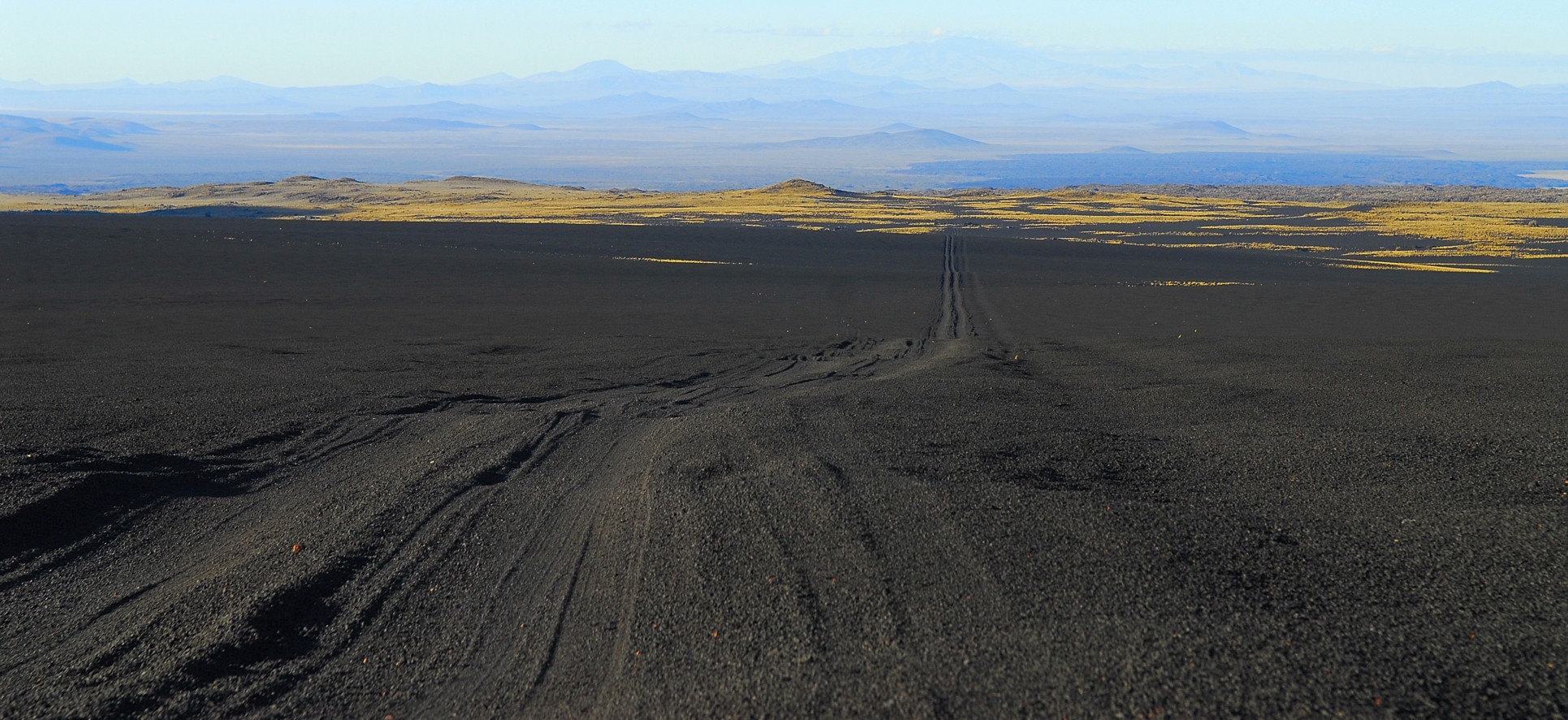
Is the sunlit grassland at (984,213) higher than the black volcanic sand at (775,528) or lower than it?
higher

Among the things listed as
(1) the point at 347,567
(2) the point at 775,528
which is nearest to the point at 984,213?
(2) the point at 775,528

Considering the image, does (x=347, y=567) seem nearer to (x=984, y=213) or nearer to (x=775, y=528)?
(x=775, y=528)

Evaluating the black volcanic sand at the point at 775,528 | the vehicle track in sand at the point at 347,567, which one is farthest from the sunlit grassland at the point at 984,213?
the vehicle track in sand at the point at 347,567

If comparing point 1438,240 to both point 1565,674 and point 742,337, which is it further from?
point 1565,674

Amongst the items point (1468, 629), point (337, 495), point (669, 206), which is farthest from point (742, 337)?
point (669, 206)

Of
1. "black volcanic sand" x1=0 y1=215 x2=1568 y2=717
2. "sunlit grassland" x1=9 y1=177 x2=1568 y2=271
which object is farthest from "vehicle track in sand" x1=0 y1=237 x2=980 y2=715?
"sunlit grassland" x1=9 y1=177 x2=1568 y2=271

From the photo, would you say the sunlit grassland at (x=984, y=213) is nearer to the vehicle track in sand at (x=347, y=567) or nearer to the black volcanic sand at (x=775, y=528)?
the black volcanic sand at (x=775, y=528)
